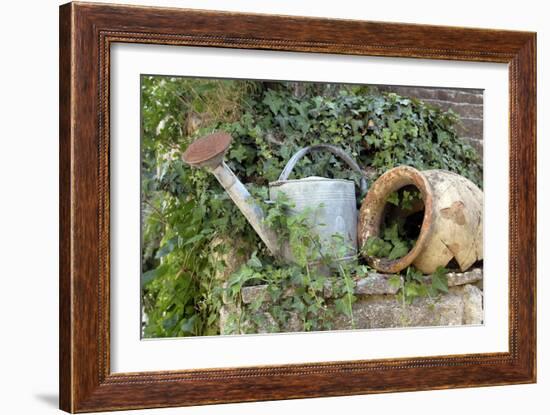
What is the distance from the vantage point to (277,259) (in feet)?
9.48

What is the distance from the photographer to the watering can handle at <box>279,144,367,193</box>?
2.93m

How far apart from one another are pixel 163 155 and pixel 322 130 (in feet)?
1.67

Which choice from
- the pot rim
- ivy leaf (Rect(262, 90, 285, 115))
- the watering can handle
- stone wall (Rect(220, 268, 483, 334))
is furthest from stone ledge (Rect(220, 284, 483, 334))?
ivy leaf (Rect(262, 90, 285, 115))

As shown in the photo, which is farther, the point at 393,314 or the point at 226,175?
the point at 393,314

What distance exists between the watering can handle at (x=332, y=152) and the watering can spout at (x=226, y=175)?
0.44ft

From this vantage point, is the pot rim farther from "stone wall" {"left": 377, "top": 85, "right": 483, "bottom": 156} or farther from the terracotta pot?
"stone wall" {"left": 377, "top": 85, "right": 483, "bottom": 156}

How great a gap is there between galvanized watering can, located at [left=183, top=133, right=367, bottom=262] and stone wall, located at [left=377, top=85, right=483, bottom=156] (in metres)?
0.29

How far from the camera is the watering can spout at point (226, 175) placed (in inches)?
110

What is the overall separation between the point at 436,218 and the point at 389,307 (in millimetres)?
303

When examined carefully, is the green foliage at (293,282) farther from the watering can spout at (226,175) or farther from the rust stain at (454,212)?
the rust stain at (454,212)

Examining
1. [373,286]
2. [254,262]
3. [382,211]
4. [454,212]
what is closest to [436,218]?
[454,212]

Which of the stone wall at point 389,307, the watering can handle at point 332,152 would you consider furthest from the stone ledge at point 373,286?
the watering can handle at point 332,152

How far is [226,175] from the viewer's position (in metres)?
2.83

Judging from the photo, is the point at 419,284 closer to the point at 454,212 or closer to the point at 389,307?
the point at 389,307
